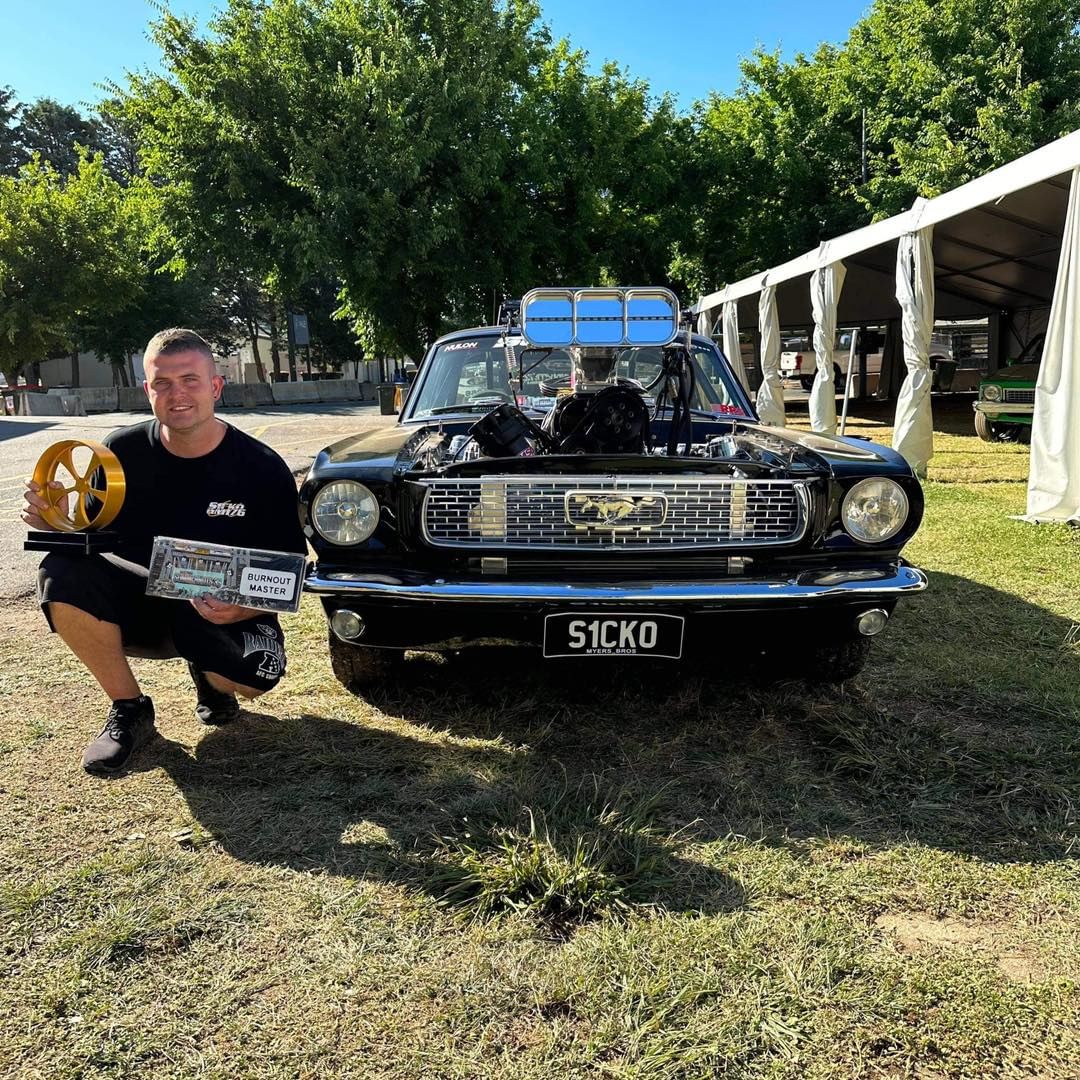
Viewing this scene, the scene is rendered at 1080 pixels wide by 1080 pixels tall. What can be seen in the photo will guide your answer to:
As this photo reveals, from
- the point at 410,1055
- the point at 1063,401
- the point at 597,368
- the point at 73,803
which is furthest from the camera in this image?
the point at 1063,401

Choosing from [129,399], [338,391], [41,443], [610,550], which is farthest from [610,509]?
[338,391]

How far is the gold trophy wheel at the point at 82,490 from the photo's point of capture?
8.57 feet

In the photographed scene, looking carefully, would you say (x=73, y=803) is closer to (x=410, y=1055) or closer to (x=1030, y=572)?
(x=410, y=1055)

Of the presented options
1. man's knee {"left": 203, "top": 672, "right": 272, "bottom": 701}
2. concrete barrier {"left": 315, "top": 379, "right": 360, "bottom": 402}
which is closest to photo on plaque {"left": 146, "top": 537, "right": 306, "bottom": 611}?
man's knee {"left": 203, "top": 672, "right": 272, "bottom": 701}

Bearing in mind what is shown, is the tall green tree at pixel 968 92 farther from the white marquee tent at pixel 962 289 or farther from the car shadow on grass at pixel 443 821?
the car shadow on grass at pixel 443 821

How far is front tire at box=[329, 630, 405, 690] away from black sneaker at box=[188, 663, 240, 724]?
39cm

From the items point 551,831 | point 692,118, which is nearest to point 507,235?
point 692,118

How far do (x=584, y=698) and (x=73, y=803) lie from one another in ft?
5.65

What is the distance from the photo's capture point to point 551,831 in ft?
7.69

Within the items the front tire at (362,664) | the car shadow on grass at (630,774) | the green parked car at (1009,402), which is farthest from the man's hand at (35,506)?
the green parked car at (1009,402)

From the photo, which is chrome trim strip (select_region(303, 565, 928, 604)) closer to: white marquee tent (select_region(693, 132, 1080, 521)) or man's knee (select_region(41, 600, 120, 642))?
man's knee (select_region(41, 600, 120, 642))

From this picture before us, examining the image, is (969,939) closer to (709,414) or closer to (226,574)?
(226,574)

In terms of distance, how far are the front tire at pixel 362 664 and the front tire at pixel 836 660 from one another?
4.91 ft

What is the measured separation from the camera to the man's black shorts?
2.69 metres
